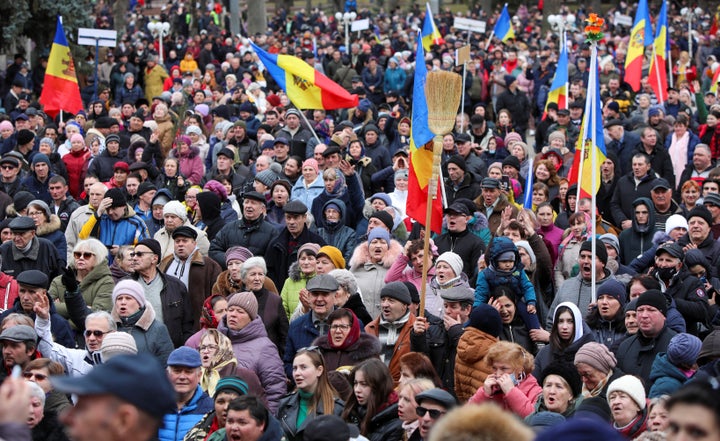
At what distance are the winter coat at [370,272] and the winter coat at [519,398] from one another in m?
2.88

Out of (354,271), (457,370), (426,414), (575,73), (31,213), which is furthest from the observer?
(575,73)

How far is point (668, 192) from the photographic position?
37.7ft

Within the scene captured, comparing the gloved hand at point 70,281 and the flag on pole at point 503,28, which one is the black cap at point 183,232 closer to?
the gloved hand at point 70,281

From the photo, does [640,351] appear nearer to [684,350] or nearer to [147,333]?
[684,350]

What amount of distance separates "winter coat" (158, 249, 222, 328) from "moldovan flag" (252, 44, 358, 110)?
184 inches

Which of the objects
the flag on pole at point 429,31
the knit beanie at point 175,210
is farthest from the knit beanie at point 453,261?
the flag on pole at point 429,31

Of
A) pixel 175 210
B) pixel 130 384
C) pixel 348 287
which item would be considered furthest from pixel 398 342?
pixel 130 384

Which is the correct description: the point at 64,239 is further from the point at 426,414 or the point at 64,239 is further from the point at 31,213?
the point at 426,414

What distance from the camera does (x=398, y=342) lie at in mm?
8453

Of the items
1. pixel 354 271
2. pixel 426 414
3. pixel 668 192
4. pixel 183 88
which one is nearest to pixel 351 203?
pixel 354 271

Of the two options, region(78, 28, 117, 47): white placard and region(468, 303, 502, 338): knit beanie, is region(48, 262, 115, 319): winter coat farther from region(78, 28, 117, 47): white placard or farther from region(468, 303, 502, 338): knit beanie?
region(78, 28, 117, 47): white placard

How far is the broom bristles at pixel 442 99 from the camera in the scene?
8.87 m

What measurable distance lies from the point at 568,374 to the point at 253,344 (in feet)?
7.64

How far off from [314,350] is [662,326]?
93.3 inches
